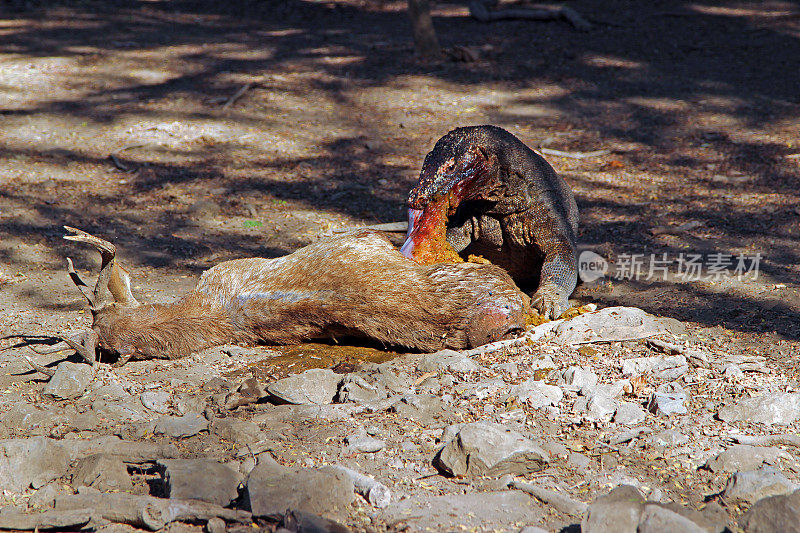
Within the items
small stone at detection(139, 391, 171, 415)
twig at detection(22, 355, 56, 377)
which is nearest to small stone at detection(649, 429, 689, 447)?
small stone at detection(139, 391, 171, 415)

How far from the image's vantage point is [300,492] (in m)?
3.20

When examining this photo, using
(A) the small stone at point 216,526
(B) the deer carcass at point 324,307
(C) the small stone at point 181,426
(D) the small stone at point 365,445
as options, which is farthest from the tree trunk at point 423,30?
(A) the small stone at point 216,526

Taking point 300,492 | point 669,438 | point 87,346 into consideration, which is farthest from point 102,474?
point 669,438

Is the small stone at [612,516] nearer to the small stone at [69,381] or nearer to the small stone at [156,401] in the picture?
the small stone at [156,401]

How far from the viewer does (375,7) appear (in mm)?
17141

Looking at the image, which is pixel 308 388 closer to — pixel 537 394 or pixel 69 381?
pixel 537 394

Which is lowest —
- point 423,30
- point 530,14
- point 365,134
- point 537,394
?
point 537,394

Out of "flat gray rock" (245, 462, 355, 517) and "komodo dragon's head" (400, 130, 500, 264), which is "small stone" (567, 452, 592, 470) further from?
"komodo dragon's head" (400, 130, 500, 264)

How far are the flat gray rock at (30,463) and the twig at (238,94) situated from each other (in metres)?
8.09

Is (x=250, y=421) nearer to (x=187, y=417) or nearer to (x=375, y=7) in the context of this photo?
(x=187, y=417)

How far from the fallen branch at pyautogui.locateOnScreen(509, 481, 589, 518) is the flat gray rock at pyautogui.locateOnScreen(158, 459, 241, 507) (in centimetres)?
131

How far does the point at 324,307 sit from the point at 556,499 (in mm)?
2029

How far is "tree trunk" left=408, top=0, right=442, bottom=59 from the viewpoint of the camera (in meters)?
12.5

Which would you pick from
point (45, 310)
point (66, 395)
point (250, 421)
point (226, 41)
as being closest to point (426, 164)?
point (250, 421)
